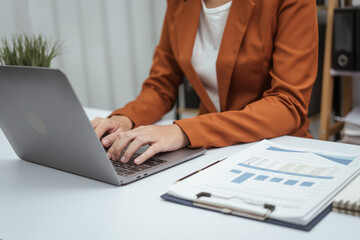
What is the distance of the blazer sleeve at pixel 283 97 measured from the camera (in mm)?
898

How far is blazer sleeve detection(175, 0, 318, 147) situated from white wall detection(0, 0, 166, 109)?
1.39m

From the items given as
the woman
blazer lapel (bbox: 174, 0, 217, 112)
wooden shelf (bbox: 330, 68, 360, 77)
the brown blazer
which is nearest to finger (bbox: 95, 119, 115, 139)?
the woman

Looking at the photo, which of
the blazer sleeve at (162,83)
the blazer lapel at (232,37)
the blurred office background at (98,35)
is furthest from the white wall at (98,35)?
the blazer lapel at (232,37)

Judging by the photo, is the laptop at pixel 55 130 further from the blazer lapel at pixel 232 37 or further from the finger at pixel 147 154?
the blazer lapel at pixel 232 37

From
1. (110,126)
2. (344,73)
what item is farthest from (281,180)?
(344,73)

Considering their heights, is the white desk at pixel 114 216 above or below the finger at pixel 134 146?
below

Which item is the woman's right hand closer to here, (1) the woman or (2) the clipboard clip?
(1) the woman

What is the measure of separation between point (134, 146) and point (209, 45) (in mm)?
541

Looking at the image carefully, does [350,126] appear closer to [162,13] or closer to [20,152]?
[162,13]

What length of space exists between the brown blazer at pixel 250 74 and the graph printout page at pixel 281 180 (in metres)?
0.14

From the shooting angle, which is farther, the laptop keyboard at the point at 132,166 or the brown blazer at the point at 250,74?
the brown blazer at the point at 250,74

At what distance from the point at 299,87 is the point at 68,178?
22.8 inches

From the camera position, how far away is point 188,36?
123cm

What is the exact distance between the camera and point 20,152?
871 mm
